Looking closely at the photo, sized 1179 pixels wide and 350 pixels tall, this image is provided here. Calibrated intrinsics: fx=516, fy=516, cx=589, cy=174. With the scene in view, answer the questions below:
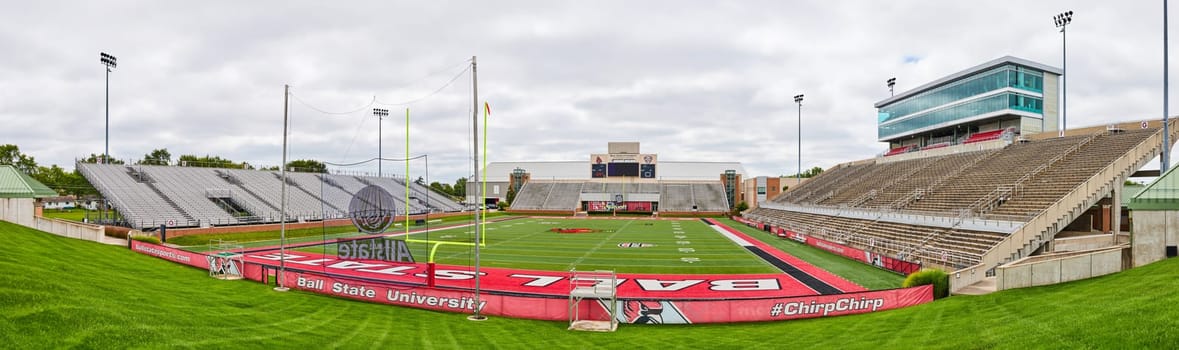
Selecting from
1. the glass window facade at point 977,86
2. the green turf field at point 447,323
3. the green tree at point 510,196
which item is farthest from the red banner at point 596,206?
the green turf field at point 447,323

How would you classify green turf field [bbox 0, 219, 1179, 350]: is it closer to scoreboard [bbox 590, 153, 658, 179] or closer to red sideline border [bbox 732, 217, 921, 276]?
red sideline border [bbox 732, 217, 921, 276]

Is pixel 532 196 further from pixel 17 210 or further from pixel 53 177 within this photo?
pixel 53 177

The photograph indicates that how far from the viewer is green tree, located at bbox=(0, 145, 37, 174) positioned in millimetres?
64188

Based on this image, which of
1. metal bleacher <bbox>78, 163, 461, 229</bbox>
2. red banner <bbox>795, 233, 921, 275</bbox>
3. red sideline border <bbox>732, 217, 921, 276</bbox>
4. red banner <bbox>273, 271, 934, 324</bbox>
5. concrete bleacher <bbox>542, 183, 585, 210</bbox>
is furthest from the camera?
concrete bleacher <bbox>542, 183, 585, 210</bbox>

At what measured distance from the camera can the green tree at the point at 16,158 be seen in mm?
64188

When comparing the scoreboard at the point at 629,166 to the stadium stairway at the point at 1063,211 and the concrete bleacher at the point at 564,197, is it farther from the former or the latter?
the stadium stairway at the point at 1063,211

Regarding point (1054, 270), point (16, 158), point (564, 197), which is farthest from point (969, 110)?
point (16, 158)

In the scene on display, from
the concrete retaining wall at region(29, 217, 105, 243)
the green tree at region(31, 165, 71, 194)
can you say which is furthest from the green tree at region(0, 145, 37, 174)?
the concrete retaining wall at region(29, 217, 105, 243)

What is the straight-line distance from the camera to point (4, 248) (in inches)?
537

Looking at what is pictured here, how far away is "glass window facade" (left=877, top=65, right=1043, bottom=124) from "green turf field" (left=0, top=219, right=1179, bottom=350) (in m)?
38.8

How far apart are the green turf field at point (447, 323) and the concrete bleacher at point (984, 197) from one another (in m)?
4.49

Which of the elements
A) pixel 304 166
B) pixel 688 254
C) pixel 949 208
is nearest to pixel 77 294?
pixel 688 254

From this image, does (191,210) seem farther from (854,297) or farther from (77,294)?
(854,297)

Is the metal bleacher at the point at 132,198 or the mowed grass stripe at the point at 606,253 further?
the metal bleacher at the point at 132,198
